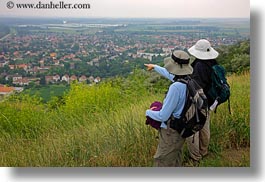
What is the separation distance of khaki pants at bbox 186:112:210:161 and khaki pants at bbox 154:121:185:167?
0.15 metres

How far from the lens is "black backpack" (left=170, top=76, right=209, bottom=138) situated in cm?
565

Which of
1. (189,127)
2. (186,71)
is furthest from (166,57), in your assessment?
(189,127)

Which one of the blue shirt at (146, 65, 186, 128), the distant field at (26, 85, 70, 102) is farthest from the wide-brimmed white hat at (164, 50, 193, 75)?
the distant field at (26, 85, 70, 102)

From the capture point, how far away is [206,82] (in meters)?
5.95

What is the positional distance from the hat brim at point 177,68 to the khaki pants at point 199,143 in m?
0.65

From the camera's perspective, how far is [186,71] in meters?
5.68

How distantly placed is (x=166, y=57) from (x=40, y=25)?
51.4 inches

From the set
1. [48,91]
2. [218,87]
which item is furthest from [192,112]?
[48,91]

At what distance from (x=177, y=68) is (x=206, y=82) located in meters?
0.42

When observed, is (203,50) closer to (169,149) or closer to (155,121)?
(155,121)

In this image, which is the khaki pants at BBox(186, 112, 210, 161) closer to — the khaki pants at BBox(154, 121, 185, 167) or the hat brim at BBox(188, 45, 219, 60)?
the khaki pants at BBox(154, 121, 185, 167)

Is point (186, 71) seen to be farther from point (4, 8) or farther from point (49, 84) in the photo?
point (4, 8)

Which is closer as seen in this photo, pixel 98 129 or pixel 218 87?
pixel 218 87

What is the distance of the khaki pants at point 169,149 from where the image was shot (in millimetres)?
5832
